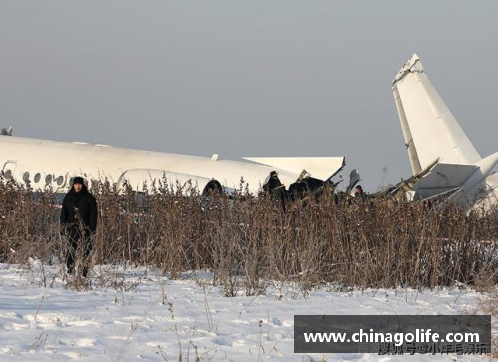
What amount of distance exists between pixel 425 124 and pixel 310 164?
566 cm

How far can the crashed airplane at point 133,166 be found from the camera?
22812mm

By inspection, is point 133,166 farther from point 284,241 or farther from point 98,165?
point 284,241

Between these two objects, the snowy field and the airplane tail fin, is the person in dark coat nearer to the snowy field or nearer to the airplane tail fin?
the snowy field

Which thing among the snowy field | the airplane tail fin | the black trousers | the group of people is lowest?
the snowy field

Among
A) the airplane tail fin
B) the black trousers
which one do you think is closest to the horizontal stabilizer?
the airplane tail fin

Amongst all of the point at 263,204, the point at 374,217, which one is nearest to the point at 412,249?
the point at 374,217

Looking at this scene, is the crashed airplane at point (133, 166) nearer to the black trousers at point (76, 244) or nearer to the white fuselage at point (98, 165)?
the white fuselage at point (98, 165)

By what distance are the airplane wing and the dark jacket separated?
10.5 m

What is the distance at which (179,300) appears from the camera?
9.54 m

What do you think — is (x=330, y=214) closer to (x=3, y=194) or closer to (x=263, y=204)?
(x=263, y=204)

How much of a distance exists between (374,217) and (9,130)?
22141 mm

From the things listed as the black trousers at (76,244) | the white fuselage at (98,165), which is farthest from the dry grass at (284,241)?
the white fuselage at (98,165)

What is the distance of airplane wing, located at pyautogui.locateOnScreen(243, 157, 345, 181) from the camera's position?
22.1 metres

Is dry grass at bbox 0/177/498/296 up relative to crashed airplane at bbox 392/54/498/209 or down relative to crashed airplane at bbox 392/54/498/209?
down
